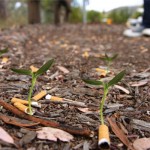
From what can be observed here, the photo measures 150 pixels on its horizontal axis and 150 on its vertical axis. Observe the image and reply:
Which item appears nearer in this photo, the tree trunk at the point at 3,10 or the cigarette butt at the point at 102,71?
the cigarette butt at the point at 102,71

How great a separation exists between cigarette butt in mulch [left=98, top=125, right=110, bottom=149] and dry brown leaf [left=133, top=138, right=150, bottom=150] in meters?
0.08

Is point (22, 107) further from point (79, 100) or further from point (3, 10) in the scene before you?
point (3, 10)

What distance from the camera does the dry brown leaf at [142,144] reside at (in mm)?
863

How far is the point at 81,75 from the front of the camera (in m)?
1.54

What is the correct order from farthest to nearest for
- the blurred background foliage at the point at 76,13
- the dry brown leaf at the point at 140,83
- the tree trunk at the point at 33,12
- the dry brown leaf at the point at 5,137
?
the blurred background foliage at the point at 76,13 → the tree trunk at the point at 33,12 → the dry brown leaf at the point at 140,83 → the dry brown leaf at the point at 5,137

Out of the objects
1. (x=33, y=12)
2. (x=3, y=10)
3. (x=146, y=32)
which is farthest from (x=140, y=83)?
(x=33, y=12)

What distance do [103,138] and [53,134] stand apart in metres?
0.14

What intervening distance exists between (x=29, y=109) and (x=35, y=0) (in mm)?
5676

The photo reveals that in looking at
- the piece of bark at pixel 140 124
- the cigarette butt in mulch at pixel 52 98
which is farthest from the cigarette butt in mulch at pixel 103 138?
the cigarette butt in mulch at pixel 52 98

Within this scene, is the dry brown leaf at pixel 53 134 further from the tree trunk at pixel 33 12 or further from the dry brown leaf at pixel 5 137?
the tree trunk at pixel 33 12

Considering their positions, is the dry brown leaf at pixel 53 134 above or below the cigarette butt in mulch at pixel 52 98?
Answer: below

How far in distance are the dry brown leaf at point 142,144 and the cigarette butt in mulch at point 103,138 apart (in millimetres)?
84

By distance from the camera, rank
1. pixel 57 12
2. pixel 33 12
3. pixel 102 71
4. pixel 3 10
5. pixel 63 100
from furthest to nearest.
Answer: pixel 57 12, pixel 33 12, pixel 3 10, pixel 102 71, pixel 63 100

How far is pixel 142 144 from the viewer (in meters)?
0.88
